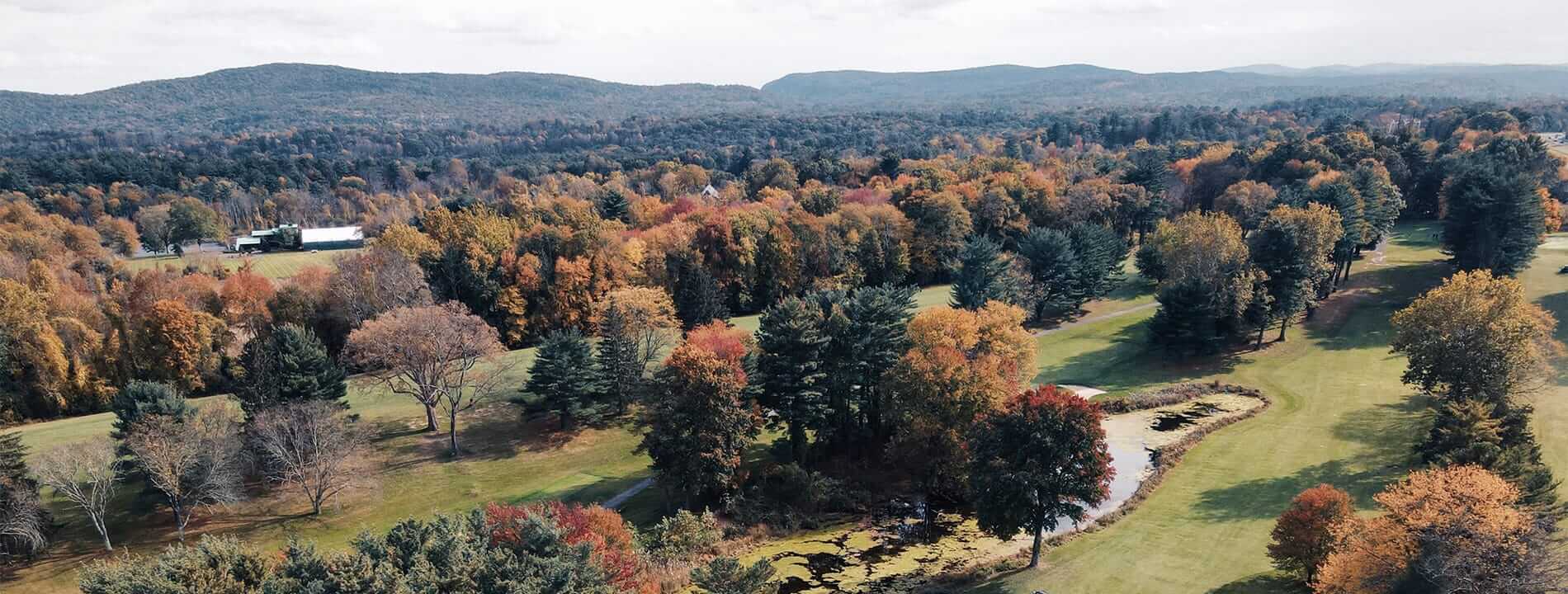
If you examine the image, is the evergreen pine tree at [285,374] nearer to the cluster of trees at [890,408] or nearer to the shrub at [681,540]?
the cluster of trees at [890,408]

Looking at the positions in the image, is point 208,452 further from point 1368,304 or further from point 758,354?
point 1368,304

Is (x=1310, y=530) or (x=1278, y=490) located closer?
(x=1310, y=530)

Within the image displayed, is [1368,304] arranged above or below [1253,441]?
above

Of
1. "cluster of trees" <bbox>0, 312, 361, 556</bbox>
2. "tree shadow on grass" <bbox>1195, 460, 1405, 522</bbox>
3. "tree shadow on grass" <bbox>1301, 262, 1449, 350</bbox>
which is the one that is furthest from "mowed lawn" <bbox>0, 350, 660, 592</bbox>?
"tree shadow on grass" <bbox>1301, 262, 1449, 350</bbox>

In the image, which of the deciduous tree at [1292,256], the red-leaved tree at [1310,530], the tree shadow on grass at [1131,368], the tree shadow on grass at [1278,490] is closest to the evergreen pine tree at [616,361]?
the tree shadow on grass at [1131,368]

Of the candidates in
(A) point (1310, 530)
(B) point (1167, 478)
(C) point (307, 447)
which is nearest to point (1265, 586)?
(A) point (1310, 530)

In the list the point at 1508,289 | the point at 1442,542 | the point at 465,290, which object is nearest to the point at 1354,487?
the point at 1508,289
